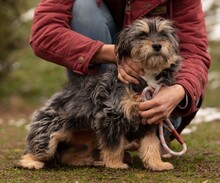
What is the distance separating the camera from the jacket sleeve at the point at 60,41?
4.23 meters

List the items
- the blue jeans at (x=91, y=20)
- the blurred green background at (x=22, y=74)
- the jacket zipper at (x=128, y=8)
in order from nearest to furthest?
the jacket zipper at (x=128, y=8), the blue jeans at (x=91, y=20), the blurred green background at (x=22, y=74)

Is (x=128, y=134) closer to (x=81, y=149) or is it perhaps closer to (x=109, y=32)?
(x=81, y=149)

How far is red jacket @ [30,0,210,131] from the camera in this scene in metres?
4.23

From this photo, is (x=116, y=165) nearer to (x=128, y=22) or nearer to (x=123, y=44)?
(x=123, y=44)

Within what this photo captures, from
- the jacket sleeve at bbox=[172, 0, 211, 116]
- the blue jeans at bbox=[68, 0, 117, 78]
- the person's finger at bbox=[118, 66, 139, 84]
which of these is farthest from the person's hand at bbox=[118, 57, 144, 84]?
the blue jeans at bbox=[68, 0, 117, 78]

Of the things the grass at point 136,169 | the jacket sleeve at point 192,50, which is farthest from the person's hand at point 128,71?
the grass at point 136,169

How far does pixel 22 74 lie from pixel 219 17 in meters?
9.30

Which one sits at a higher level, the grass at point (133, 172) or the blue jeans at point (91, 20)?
the blue jeans at point (91, 20)

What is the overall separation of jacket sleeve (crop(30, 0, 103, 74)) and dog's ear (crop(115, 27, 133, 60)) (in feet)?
0.52

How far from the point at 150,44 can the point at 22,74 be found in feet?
37.5

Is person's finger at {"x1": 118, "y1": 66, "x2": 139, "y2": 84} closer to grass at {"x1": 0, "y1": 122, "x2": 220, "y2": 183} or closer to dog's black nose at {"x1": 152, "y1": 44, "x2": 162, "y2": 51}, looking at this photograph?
dog's black nose at {"x1": 152, "y1": 44, "x2": 162, "y2": 51}

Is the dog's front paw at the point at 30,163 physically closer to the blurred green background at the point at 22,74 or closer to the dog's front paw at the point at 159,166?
the dog's front paw at the point at 159,166

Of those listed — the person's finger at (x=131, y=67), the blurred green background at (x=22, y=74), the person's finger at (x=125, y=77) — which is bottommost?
the blurred green background at (x=22, y=74)

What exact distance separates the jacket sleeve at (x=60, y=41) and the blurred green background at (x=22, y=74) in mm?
7176
